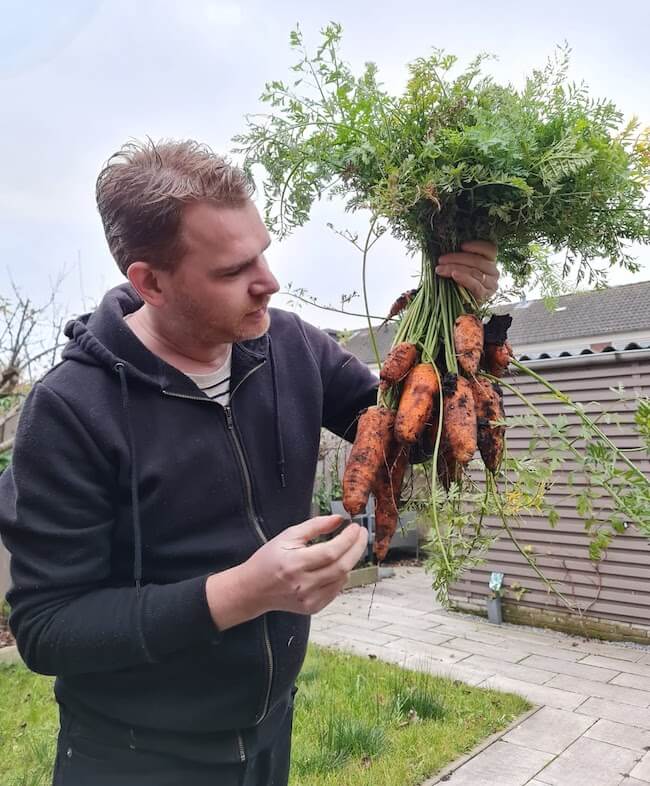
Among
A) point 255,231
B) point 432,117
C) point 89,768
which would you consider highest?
point 432,117

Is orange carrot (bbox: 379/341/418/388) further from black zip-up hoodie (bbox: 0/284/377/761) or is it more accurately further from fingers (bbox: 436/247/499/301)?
black zip-up hoodie (bbox: 0/284/377/761)

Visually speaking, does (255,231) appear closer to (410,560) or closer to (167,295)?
(167,295)

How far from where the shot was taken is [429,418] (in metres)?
1.34

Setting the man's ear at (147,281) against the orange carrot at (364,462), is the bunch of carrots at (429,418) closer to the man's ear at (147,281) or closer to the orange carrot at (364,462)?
the orange carrot at (364,462)

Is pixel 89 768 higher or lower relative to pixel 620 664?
higher

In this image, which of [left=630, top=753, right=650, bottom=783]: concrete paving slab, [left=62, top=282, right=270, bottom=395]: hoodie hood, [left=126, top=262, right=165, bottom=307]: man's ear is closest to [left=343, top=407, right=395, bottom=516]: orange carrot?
[left=62, top=282, right=270, bottom=395]: hoodie hood

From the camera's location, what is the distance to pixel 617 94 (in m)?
1.30

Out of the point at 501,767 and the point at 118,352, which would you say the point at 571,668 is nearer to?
the point at 501,767

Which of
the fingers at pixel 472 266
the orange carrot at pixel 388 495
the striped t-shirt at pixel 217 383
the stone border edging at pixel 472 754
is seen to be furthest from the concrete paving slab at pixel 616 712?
the striped t-shirt at pixel 217 383

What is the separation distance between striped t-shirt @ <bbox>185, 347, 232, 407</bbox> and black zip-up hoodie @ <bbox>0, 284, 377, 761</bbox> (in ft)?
0.07

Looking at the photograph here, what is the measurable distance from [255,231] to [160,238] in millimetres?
183

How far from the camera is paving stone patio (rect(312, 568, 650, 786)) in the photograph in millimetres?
2850

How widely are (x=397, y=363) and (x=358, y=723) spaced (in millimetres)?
2300

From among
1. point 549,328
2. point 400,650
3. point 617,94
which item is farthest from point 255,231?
point 549,328
